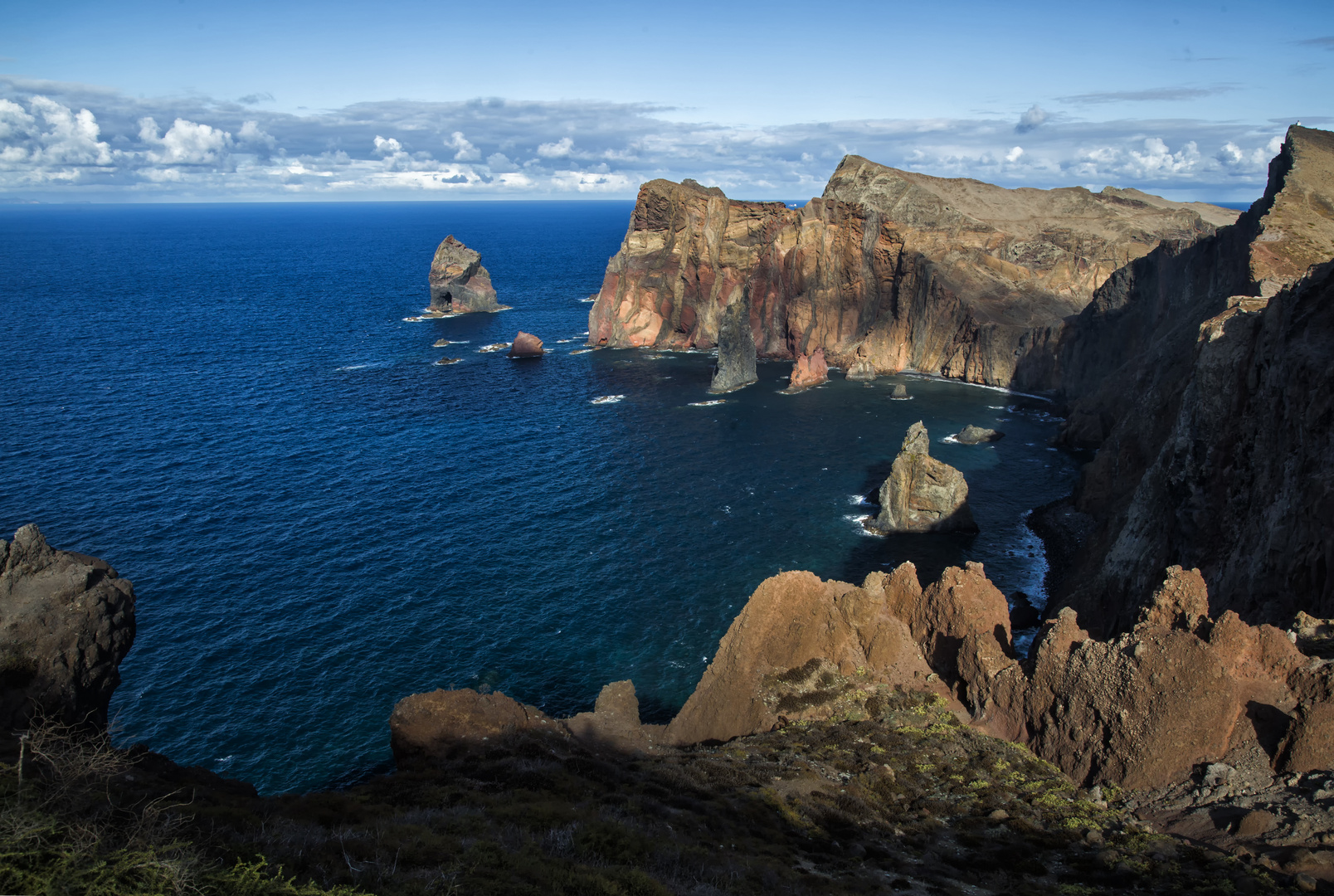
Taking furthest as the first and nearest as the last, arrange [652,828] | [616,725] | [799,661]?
[616,725] → [799,661] → [652,828]

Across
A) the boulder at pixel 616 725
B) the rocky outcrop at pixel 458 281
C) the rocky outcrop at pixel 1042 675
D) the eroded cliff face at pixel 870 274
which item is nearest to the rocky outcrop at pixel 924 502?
the rocky outcrop at pixel 1042 675

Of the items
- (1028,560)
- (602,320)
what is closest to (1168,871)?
(1028,560)

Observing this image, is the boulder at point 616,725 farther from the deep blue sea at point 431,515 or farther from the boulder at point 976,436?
the boulder at point 976,436

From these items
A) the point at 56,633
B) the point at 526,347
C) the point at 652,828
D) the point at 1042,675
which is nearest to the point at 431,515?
the point at 56,633

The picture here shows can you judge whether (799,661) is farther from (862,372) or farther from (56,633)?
(862,372)

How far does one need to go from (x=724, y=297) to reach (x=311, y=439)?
3071 inches

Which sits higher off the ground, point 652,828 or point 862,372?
point 862,372

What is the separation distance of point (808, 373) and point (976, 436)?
33590mm

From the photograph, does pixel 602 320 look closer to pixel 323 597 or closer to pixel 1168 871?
pixel 323 597

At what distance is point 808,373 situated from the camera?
4993 inches

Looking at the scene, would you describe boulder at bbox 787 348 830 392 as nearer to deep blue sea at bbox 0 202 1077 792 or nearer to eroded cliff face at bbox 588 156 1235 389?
deep blue sea at bbox 0 202 1077 792

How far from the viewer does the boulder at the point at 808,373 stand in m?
126

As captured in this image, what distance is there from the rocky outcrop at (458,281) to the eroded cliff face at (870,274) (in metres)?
47.2

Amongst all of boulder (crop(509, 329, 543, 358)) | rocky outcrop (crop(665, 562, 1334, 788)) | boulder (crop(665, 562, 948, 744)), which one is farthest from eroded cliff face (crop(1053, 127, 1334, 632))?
boulder (crop(509, 329, 543, 358))
